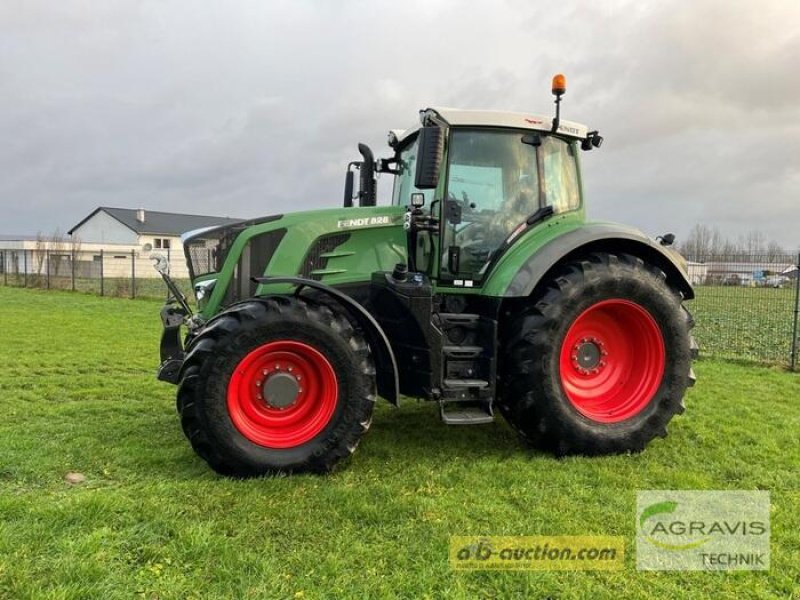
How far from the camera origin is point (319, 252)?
15.4 feet

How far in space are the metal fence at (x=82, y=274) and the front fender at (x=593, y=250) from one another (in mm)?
18135

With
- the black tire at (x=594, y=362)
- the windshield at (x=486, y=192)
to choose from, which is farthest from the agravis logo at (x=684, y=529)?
the windshield at (x=486, y=192)

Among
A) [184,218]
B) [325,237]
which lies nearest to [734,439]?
[325,237]

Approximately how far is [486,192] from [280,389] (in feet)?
7.32

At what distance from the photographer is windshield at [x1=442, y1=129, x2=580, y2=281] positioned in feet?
15.8

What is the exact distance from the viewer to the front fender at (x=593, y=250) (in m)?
4.50

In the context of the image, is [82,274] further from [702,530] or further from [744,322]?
[702,530]

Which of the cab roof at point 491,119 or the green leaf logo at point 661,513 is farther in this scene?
the cab roof at point 491,119

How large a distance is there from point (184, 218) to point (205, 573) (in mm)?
56429

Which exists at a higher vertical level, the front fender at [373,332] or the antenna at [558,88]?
the antenna at [558,88]

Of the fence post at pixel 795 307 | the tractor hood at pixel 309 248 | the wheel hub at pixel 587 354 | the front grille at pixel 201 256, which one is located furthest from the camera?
the fence post at pixel 795 307

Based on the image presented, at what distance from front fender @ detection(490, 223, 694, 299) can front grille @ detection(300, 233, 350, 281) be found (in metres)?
1.31

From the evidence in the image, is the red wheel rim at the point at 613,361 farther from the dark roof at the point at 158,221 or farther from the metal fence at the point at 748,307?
the dark roof at the point at 158,221

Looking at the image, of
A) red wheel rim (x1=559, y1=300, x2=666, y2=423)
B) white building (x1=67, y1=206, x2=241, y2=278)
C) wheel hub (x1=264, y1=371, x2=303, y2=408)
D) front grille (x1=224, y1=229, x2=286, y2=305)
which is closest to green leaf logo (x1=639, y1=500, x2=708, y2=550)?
red wheel rim (x1=559, y1=300, x2=666, y2=423)
